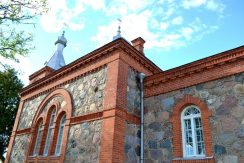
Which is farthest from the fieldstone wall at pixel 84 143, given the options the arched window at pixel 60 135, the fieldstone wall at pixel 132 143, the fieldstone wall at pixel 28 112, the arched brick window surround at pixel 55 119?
the fieldstone wall at pixel 28 112

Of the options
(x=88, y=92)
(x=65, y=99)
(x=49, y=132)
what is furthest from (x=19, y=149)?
(x=88, y=92)

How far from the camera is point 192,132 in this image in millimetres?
8312

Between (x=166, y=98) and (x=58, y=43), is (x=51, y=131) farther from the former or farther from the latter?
(x=58, y=43)

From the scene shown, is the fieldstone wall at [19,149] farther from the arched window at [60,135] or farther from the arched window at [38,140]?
the arched window at [60,135]

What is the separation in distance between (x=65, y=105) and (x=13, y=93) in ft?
45.7

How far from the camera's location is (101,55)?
411 inches

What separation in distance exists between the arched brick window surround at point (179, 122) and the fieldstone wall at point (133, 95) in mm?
1655

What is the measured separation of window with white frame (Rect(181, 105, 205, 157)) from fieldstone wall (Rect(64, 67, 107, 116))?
337cm

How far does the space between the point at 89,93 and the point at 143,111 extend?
2.52 m

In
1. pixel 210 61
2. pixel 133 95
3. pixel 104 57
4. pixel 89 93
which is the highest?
pixel 104 57

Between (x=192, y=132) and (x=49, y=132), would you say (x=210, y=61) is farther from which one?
(x=49, y=132)

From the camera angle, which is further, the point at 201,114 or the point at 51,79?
the point at 51,79

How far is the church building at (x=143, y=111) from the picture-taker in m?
7.73

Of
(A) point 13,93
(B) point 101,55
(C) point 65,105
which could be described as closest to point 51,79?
(C) point 65,105
